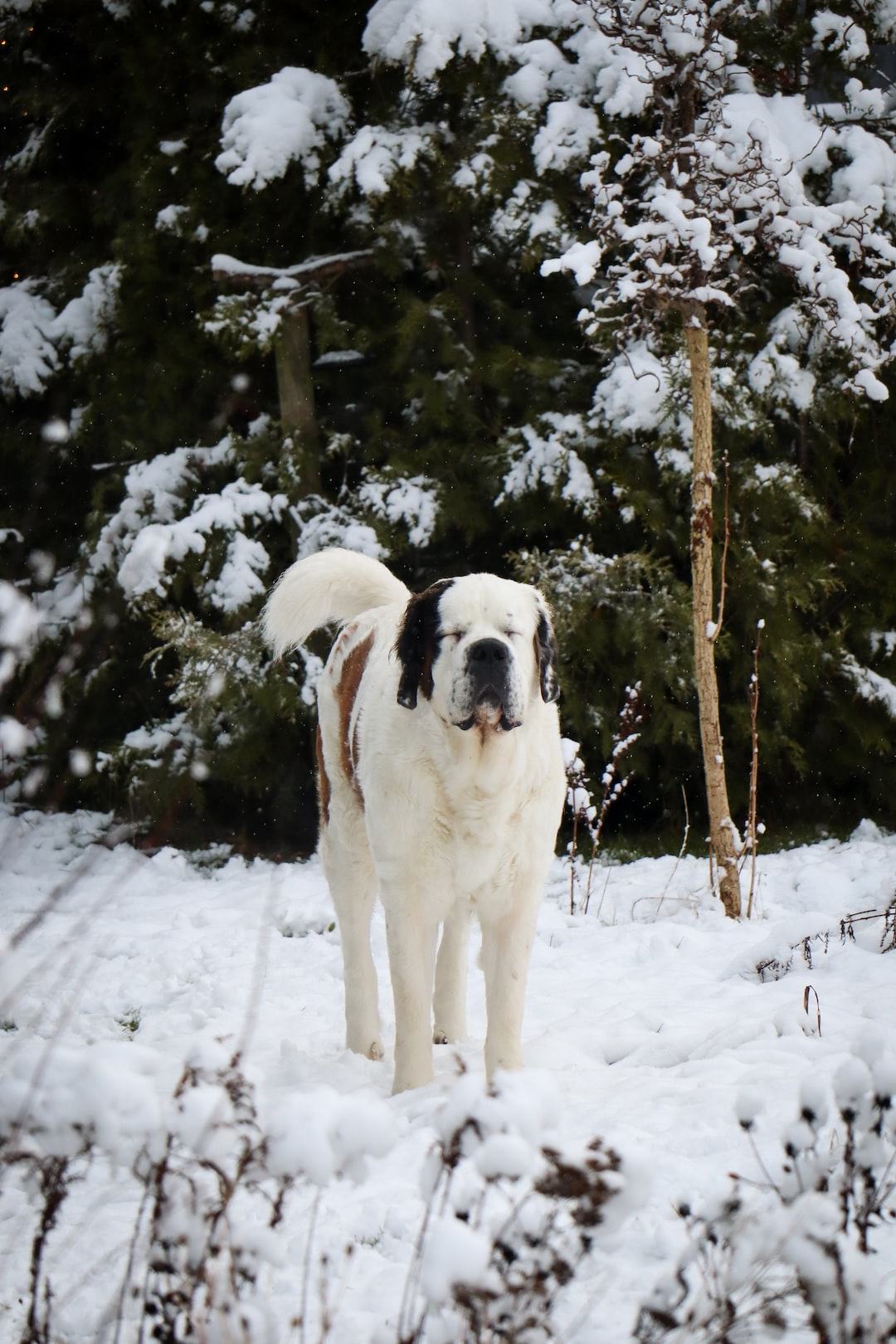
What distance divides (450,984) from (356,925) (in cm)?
41

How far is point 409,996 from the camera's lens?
3.27 meters

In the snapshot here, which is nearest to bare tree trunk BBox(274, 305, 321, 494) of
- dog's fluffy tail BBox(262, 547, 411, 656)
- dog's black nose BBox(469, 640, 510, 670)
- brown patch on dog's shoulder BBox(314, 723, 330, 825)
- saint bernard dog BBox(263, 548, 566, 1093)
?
dog's fluffy tail BBox(262, 547, 411, 656)

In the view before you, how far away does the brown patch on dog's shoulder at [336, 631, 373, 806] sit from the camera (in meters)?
3.76

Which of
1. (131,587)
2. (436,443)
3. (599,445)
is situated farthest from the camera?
(436,443)

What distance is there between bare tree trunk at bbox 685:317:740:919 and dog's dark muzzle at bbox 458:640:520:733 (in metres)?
2.41

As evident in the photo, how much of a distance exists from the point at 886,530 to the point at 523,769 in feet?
19.1

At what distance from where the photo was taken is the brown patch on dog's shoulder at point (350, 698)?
376cm

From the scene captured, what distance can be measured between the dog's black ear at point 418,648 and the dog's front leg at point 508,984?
727 mm

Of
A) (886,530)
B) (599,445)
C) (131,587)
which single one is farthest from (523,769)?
(886,530)

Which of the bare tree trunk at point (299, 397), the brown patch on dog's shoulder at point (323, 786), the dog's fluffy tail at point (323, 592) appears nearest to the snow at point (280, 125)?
the bare tree trunk at point (299, 397)

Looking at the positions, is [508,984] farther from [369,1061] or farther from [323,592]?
[323,592]

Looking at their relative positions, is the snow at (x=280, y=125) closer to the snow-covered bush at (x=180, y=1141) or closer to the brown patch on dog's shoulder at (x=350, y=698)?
the brown patch on dog's shoulder at (x=350, y=698)

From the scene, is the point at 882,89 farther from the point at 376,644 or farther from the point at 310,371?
the point at 376,644

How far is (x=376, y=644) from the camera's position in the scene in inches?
148
